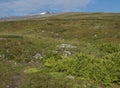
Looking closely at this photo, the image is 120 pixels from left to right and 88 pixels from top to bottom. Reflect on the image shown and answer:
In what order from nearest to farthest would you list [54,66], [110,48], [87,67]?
[87,67] < [54,66] < [110,48]

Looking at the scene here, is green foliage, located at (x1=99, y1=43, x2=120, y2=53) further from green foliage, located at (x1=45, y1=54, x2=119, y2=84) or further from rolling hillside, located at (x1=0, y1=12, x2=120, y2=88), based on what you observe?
green foliage, located at (x1=45, y1=54, x2=119, y2=84)

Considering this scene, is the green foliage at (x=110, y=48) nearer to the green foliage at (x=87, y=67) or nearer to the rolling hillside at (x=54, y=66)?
the rolling hillside at (x=54, y=66)

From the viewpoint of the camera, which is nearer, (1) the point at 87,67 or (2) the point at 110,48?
(1) the point at 87,67

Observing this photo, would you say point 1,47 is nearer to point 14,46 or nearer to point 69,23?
point 14,46

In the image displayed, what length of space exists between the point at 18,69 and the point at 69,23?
4658cm

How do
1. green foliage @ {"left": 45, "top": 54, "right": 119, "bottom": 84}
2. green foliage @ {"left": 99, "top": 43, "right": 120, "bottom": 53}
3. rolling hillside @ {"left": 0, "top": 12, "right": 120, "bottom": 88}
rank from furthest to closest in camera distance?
green foliage @ {"left": 99, "top": 43, "right": 120, "bottom": 53}
green foliage @ {"left": 45, "top": 54, "right": 119, "bottom": 84}
rolling hillside @ {"left": 0, "top": 12, "right": 120, "bottom": 88}

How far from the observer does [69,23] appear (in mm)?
72812

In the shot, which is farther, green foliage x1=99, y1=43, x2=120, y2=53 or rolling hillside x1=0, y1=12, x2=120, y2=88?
green foliage x1=99, y1=43, x2=120, y2=53

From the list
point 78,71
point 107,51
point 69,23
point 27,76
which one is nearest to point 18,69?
point 27,76

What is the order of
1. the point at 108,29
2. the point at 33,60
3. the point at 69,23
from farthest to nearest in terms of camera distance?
the point at 69,23, the point at 108,29, the point at 33,60

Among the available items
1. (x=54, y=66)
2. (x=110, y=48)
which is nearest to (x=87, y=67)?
(x=54, y=66)

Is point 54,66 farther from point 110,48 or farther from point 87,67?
point 110,48

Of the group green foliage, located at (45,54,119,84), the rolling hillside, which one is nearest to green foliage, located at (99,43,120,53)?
the rolling hillside

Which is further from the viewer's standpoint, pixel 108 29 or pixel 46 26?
pixel 46 26
